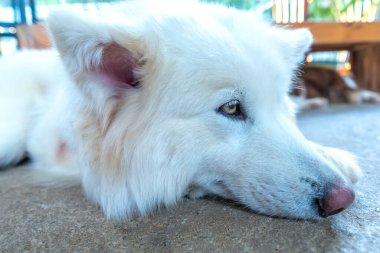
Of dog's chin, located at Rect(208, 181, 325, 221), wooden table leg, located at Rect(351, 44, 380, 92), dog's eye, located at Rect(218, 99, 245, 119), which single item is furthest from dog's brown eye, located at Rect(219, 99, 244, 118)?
wooden table leg, located at Rect(351, 44, 380, 92)

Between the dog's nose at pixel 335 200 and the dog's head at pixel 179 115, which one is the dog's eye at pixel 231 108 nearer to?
the dog's head at pixel 179 115

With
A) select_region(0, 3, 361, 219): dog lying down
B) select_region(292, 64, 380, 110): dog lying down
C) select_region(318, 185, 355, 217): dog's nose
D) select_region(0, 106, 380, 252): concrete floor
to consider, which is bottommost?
select_region(292, 64, 380, 110): dog lying down

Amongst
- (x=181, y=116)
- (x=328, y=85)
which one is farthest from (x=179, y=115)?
(x=328, y=85)

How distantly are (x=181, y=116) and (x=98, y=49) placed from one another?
0.91 ft

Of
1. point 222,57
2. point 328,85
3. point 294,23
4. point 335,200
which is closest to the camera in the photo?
point 335,200

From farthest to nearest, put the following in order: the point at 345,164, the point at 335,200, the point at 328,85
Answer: the point at 328,85, the point at 345,164, the point at 335,200

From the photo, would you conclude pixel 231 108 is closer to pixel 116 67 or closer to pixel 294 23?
pixel 116 67

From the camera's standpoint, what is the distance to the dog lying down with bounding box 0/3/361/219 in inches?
38.8

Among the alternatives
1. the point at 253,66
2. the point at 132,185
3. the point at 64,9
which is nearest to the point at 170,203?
the point at 132,185

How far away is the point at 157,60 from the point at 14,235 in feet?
1.89

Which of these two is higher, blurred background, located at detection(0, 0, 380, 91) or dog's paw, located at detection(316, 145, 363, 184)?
blurred background, located at detection(0, 0, 380, 91)

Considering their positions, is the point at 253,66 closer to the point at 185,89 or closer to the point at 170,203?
the point at 185,89

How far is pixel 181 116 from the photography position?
1.07 meters

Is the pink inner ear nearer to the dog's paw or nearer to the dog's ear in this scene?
the dog's ear
